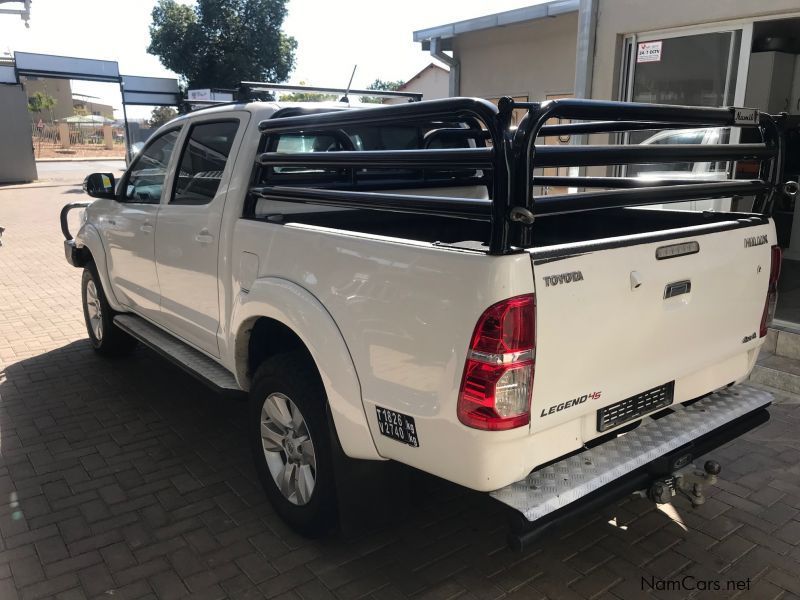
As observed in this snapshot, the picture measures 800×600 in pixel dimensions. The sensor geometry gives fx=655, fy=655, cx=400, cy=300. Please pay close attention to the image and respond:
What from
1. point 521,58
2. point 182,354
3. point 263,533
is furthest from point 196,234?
point 521,58

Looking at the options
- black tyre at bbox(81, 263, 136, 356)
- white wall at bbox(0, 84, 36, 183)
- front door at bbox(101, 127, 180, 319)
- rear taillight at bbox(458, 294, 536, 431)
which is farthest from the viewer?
white wall at bbox(0, 84, 36, 183)

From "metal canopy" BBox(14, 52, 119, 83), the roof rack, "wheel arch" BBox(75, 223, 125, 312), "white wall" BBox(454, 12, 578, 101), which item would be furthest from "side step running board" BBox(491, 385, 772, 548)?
"metal canopy" BBox(14, 52, 119, 83)

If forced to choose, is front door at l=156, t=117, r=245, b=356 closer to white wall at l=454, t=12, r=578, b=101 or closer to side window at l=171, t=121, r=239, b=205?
side window at l=171, t=121, r=239, b=205

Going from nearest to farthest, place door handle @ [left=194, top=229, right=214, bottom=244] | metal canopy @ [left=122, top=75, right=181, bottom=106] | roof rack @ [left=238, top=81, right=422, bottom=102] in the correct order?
door handle @ [left=194, top=229, right=214, bottom=244] → roof rack @ [left=238, top=81, right=422, bottom=102] → metal canopy @ [left=122, top=75, right=181, bottom=106]

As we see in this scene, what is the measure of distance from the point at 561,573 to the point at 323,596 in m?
1.03

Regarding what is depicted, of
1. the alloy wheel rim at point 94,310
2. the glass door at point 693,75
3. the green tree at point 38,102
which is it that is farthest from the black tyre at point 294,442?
the green tree at point 38,102

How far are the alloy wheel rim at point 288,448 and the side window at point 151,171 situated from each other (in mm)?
1950

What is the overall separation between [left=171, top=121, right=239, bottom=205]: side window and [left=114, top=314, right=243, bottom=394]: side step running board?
0.93m

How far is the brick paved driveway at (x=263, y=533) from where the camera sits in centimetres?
279

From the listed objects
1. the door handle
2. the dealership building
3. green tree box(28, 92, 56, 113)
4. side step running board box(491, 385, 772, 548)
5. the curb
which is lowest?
the curb

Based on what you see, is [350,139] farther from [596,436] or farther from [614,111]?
[596,436]

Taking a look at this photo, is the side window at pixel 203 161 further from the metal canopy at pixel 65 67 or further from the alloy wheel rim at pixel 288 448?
the metal canopy at pixel 65 67

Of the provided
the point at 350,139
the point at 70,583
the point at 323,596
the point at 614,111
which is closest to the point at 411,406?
the point at 323,596

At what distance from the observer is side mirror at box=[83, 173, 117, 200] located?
4.93 m
